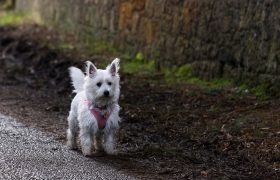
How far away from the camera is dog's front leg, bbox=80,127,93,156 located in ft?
31.2

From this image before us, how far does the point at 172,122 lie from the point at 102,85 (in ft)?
7.66

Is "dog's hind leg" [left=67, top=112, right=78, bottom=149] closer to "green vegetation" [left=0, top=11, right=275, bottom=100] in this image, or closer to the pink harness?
the pink harness

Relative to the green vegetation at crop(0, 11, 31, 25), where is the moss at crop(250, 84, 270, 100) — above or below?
above

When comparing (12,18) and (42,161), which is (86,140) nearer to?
(42,161)

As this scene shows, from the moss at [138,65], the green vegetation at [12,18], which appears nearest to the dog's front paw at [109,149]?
the moss at [138,65]

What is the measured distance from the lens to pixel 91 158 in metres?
9.44

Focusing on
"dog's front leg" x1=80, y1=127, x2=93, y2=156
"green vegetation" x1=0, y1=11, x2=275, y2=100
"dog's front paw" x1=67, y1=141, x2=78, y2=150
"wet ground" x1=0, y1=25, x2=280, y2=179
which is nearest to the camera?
"wet ground" x1=0, y1=25, x2=280, y2=179

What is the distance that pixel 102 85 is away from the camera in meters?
9.55

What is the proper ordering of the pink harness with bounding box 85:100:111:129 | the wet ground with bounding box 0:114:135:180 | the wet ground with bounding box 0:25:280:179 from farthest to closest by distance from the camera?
the pink harness with bounding box 85:100:111:129 < the wet ground with bounding box 0:25:280:179 < the wet ground with bounding box 0:114:135:180

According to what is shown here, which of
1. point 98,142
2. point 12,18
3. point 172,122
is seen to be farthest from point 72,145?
point 12,18

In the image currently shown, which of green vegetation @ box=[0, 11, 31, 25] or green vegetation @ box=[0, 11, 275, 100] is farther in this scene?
green vegetation @ box=[0, 11, 31, 25]

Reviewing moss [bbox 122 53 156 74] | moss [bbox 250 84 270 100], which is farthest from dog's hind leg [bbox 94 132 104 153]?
moss [bbox 122 53 156 74]

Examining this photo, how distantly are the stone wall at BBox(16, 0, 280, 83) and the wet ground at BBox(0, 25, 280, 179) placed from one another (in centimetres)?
63

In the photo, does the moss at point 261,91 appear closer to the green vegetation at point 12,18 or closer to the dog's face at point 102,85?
the dog's face at point 102,85
